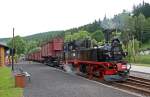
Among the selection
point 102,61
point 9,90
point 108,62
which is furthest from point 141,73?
point 9,90

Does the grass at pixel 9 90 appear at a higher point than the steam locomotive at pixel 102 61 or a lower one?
lower

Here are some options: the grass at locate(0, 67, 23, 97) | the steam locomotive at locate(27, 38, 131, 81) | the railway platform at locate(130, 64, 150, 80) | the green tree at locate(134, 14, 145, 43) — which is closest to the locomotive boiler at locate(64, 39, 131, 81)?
the steam locomotive at locate(27, 38, 131, 81)

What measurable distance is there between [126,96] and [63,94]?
3045 millimetres

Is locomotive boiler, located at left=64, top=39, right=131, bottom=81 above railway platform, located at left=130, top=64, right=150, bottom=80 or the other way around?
above

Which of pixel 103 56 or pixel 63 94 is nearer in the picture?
pixel 63 94

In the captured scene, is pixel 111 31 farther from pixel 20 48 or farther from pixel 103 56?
pixel 20 48

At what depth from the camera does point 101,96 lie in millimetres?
16391

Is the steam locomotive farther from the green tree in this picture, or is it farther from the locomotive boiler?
the green tree

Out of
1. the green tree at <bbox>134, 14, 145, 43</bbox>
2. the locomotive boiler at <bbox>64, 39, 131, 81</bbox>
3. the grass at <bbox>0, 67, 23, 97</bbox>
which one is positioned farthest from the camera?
the green tree at <bbox>134, 14, 145, 43</bbox>

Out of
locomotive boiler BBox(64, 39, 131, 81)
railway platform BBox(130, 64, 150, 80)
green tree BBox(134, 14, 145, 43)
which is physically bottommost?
railway platform BBox(130, 64, 150, 80)

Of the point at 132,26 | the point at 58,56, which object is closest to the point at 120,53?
the point at 58,56

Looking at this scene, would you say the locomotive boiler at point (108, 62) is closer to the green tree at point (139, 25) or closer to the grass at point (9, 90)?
the grass at point (9, 90)

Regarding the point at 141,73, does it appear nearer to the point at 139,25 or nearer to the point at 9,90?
the point at 9,90

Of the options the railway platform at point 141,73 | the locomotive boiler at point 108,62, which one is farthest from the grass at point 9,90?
the railway platform at point 141,73
